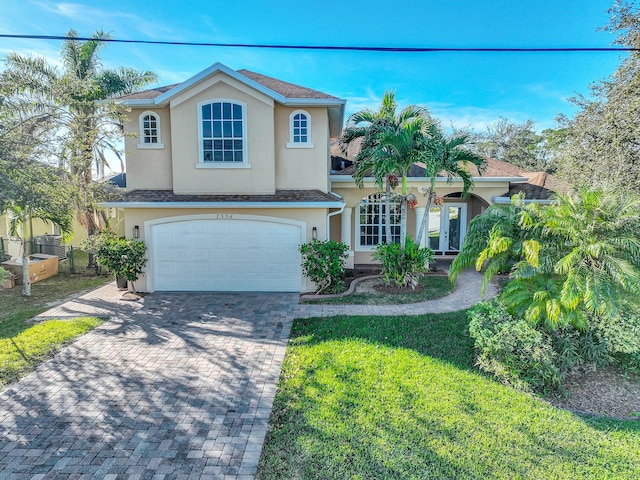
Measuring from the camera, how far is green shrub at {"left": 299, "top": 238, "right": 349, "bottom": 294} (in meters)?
11.0

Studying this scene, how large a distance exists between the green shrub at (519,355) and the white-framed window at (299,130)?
8424 mm

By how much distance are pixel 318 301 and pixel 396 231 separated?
22.8 feet

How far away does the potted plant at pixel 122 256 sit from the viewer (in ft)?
35.6

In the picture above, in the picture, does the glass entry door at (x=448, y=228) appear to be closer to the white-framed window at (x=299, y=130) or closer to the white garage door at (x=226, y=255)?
the white-framed window at (x=299, y=130)

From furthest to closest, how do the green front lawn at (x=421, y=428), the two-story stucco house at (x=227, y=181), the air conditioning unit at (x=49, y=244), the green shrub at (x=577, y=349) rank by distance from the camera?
the air conditioning unit at (x=49, y=244), the two-story stucco house at (x=227, y=181), the green shrub at (x=577, y=349), the green front lawn at (x=421, y=428)

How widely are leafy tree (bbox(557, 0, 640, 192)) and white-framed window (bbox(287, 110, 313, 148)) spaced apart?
31.0ft

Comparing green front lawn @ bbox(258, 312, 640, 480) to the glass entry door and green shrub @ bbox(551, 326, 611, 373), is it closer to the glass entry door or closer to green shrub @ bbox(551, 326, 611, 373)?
green shrub @ bbox(551, 326, 611, 373)

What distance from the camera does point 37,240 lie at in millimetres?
16875

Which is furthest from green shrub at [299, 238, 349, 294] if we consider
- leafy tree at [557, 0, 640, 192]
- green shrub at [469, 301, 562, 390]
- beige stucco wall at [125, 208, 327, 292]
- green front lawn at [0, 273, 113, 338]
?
leafy tree at [557, 0, 640, 192]

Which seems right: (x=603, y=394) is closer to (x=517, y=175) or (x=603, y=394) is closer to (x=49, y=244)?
(x=517, y=175)

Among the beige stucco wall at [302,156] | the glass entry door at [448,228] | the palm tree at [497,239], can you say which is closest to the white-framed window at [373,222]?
the glass entry door at [448,228]

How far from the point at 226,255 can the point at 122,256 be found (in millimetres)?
3128

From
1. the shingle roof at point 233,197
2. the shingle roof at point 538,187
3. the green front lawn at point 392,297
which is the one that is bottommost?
the green front lawn at point 392,297

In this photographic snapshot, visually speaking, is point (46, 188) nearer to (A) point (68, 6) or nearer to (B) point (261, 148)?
(A) point (68, 6)
